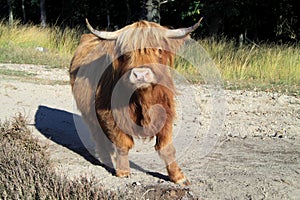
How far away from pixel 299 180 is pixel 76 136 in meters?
3.40

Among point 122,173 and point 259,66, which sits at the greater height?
point 122,173

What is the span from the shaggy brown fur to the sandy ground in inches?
14.0

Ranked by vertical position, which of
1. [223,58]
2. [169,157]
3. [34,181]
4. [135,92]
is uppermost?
[135,92]

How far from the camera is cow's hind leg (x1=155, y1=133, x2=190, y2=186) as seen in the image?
512cm

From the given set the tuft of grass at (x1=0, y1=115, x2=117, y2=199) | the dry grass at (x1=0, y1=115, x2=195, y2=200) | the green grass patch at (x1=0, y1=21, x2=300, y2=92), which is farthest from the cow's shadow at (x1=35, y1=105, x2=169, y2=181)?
the green grass patch at (x1=0, y1=21, x2=300, y2=92)

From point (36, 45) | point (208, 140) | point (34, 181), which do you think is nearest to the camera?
point (34, 181)

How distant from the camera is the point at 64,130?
302 inches

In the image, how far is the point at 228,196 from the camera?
4.75 meters

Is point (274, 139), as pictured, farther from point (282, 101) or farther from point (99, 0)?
point (99, 0)

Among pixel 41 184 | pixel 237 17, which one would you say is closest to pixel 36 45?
pixel 237 17

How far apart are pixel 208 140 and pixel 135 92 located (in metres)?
2.67

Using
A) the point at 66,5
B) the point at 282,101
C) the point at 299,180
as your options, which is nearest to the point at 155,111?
the point at 299,180

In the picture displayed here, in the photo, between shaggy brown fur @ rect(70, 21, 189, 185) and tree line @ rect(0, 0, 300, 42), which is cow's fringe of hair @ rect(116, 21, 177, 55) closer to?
shaggy brown fur @ rect(70, 21, 189, 185)

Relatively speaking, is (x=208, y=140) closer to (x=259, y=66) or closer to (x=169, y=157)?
(x=169, y=157)
